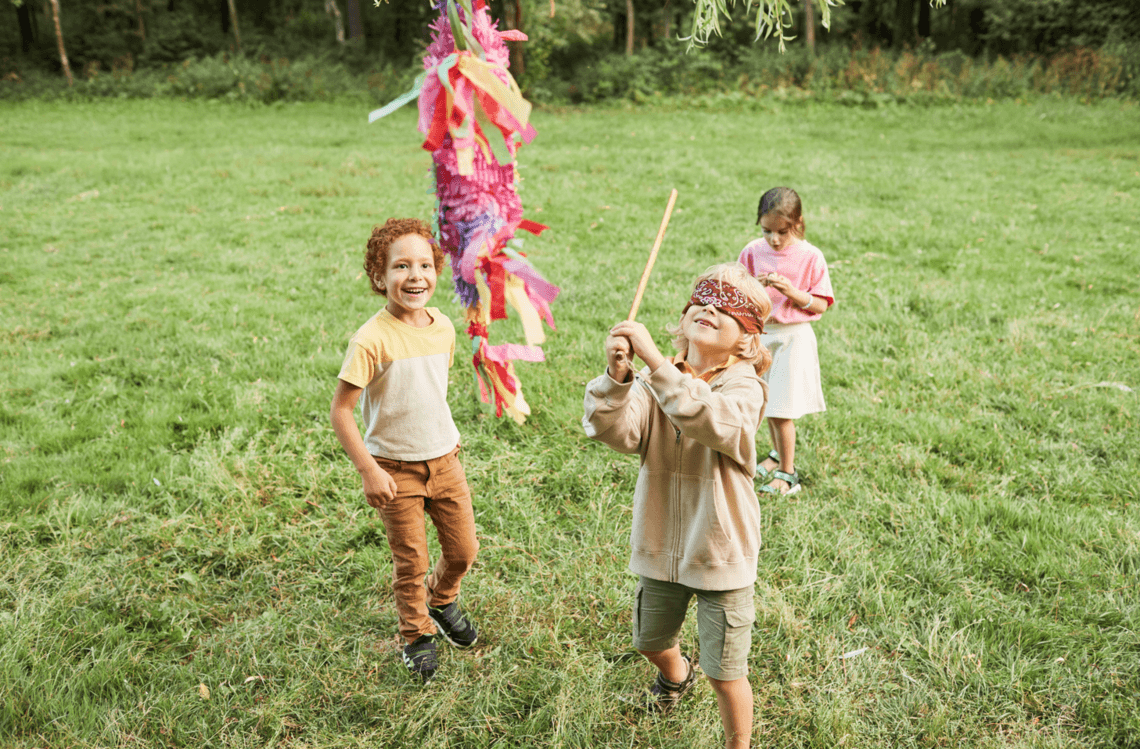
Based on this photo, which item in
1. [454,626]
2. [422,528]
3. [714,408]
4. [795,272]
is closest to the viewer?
[714,408]

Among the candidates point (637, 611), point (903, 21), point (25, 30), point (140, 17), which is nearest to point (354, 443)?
point (637, 611)

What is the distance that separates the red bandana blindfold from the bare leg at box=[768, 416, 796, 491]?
5.45 ft

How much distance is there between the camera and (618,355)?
4.94 ft

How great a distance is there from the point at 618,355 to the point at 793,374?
1944mm

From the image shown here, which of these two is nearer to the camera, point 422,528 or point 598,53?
point 422,528

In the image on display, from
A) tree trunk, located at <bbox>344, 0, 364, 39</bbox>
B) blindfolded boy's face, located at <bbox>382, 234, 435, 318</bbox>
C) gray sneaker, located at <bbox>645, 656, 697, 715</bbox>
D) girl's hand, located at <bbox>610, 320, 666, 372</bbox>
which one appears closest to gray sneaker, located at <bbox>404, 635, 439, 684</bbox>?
gray sneaker, located at <bbox>645, 656, 697, 715</bbox>

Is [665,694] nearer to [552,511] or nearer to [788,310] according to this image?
[552,511]

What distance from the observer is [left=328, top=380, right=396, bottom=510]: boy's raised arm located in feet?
6.56

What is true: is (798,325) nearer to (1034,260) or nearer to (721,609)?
(721,609)

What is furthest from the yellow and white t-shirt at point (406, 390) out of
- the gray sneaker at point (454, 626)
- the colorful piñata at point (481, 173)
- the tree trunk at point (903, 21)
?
the tree trunk at point (903, 21)

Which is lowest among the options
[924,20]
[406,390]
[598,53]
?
[406,390]

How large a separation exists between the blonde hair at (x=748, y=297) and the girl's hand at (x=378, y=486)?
36.0 inches

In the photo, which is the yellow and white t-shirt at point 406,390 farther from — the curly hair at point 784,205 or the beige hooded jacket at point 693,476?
the curly hair at point 784,205

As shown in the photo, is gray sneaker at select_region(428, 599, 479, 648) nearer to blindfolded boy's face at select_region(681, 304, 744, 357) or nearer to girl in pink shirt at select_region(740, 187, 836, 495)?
blindfolded boy's face at select_region(681, 304, 744, 357)
